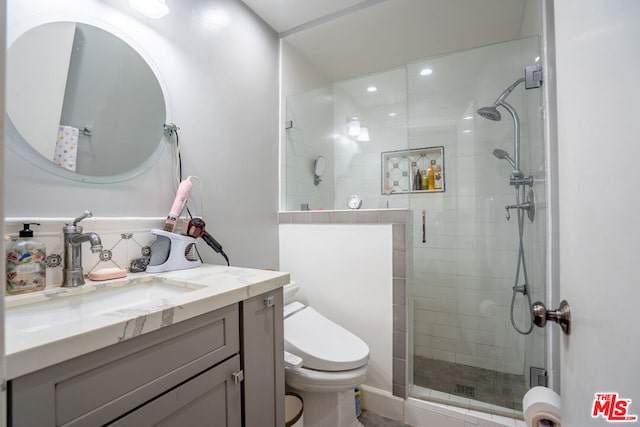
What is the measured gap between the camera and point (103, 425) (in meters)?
0.54

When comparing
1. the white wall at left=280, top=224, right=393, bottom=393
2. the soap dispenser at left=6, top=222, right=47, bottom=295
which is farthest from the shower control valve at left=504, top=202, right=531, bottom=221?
the soap dispenser at left=6, top=222, right=47, bottom=295

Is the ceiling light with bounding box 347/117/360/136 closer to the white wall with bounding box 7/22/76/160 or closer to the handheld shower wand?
the handheld shower wand

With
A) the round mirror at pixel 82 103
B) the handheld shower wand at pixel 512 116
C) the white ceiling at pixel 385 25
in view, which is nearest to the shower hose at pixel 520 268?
the handheld shower wand at pixel 512 116

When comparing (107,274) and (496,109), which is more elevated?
(496,109)

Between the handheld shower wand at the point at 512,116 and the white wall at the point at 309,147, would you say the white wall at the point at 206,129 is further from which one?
the handheld shower wand at the point at 512,116

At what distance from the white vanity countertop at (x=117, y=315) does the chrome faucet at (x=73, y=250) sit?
1.4 inches

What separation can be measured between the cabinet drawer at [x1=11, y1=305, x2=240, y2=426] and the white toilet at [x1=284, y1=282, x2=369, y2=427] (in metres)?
0.54

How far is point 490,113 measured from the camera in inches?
70.8

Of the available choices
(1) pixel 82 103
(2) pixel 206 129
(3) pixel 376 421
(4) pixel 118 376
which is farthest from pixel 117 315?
(3) pixel 376 421

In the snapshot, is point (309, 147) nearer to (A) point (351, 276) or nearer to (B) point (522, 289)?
(A) point (351, 276)

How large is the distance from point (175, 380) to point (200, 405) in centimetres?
13

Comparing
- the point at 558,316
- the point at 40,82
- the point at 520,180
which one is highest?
the point at 40,82

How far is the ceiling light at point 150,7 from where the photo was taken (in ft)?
3.74

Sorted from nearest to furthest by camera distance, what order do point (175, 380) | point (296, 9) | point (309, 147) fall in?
1. point (175, 380)
2. point (296, 9)
3. point (309, 147)
